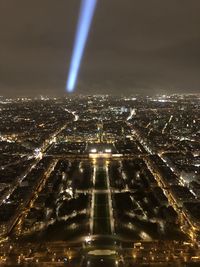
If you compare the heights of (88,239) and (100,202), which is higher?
(100,202)

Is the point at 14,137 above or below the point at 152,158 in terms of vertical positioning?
above

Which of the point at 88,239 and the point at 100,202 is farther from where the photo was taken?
the point at 100,202

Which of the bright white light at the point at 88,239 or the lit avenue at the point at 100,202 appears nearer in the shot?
the lit avenue at the point at 100,202

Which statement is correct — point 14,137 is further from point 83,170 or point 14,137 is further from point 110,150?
point 83,170

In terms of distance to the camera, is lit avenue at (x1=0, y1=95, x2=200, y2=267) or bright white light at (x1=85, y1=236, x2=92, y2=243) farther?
bright white light at (x1=85, y1=236, x2=92, y2=243)

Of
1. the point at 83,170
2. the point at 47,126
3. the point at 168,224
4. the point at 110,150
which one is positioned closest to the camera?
the point at 168,224

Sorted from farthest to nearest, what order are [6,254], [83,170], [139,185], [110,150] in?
[110,150], [83,170], [139,185], [6,254]

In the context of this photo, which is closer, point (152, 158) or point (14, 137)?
point (152, 158)

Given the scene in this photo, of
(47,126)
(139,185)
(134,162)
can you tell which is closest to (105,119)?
(47,126)
